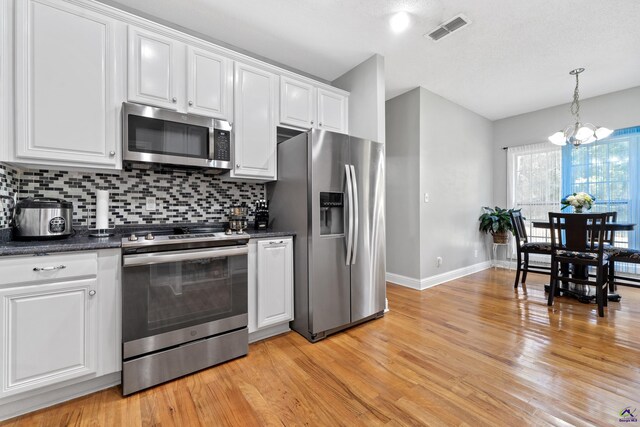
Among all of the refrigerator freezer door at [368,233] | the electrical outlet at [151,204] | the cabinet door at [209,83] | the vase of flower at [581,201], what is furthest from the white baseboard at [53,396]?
the vase of flower at [581,201]

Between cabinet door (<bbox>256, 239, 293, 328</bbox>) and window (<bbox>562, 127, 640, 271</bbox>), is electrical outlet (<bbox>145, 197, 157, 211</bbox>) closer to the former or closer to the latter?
cabinet door (<bbox>256, 239, 293, 328</bbox>)

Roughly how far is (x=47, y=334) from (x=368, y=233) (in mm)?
2339

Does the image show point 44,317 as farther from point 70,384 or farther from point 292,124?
point 292,124

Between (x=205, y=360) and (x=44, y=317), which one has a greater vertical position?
(x=44, y=317)

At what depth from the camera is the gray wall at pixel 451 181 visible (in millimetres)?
3912

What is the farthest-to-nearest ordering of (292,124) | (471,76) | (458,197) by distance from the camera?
(458,197) < (471,76) < (292,124)

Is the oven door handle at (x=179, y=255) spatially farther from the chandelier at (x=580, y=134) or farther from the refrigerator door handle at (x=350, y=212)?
the chandelier at (x=580, y=134)

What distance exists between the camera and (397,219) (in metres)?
4.08

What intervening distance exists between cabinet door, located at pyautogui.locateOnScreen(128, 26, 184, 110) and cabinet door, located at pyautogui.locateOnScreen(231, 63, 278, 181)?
48 centimetres

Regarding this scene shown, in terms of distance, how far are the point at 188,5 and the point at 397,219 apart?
3419 millimetres

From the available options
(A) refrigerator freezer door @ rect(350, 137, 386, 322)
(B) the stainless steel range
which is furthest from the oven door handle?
(A) refrigerator freezer door @ rect(350, 137, 386, 322)

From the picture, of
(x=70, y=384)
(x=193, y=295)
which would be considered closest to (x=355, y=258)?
(x=193, y=295)

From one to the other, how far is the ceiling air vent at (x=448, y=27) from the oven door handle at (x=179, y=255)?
266cm

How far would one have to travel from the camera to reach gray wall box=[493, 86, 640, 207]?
12.8 feet
